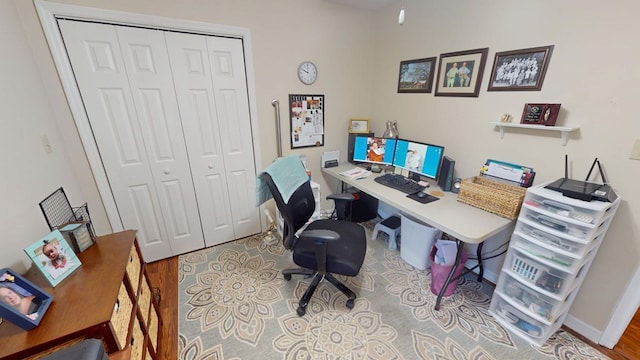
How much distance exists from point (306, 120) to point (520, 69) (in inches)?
71.5

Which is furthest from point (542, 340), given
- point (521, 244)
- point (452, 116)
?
point (452, 116)

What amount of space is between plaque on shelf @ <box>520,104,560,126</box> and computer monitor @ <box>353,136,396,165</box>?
1.04m

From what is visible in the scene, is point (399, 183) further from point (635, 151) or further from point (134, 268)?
point (134, 268)

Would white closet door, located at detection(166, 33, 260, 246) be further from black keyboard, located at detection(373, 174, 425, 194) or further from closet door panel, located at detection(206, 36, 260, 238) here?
black keyboard, located at detection(373, 174, 425, 194)

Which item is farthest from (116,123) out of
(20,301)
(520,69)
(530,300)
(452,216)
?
(530,300)

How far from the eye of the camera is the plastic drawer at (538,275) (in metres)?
1.42

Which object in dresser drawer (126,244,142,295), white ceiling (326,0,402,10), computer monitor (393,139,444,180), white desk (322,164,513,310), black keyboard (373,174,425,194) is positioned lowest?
dresser drawer (126,244,142,295)

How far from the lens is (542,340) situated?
4.97 feet

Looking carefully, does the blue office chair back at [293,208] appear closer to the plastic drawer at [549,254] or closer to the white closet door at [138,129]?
the white closet door at [138,129]

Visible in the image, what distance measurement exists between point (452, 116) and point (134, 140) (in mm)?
2694

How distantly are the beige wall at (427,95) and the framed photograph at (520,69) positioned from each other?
1.7 inches

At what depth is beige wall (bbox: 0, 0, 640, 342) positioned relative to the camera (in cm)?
128

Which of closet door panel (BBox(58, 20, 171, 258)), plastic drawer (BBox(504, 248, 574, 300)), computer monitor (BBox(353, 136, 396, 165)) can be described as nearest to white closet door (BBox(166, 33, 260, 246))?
closet door panel (BBox(58, 20, 171, 258))

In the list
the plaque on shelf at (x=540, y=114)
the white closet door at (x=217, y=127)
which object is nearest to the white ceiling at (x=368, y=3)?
the white closet door at (x=217, y=127)
